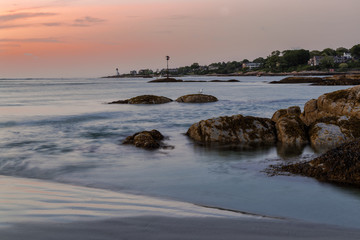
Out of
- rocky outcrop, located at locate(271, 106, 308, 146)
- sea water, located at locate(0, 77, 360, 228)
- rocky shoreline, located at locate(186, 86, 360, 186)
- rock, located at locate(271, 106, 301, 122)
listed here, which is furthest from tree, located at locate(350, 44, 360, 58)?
rocky outcrop, located at locate(271, 106, 308, 146)

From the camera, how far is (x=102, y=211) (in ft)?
16.4

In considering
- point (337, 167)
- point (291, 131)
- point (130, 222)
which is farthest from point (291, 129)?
point (130, 222)

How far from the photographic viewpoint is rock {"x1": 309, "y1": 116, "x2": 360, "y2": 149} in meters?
10.1

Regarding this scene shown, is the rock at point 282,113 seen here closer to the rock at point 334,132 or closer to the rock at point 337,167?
the rock at point 334,132

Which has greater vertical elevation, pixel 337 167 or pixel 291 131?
pixel 291 131

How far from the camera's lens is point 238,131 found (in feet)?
37.5

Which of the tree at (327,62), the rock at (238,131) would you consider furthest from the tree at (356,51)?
the rock at (238,131)

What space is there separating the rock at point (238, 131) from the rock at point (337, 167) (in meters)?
3.66

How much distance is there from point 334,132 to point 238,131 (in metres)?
3.00

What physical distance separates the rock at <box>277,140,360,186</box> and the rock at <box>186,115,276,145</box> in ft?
12.0

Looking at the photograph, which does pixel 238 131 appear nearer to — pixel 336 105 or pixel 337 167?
pixel 336 105

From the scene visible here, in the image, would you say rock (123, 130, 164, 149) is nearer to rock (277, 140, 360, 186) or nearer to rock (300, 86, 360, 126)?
rock (277, 140, 360, 186)

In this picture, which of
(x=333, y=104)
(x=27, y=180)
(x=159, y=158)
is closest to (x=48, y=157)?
(x=27, y=180)

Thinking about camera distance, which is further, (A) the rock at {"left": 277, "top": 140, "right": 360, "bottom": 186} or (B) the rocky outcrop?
(B) the rocky outcrop
